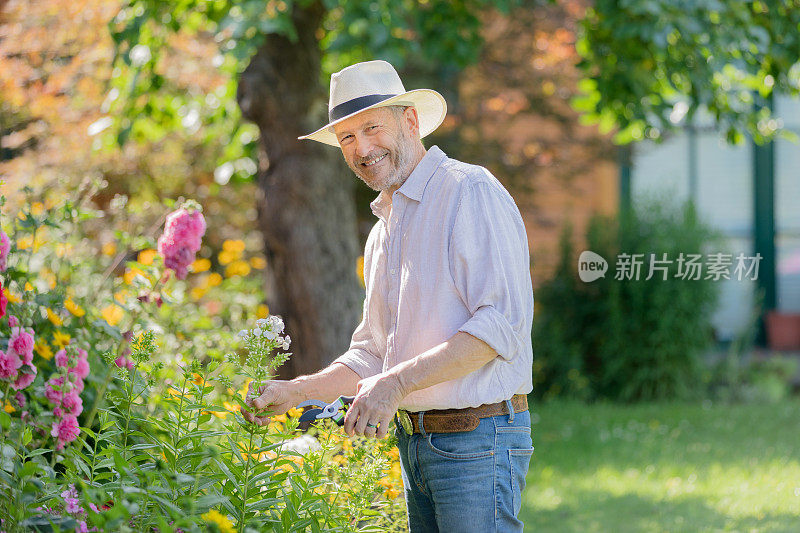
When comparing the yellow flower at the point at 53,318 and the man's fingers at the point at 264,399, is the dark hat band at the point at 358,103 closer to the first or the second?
the man's fingers at the point at 264,399

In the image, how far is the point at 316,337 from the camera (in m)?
5.72

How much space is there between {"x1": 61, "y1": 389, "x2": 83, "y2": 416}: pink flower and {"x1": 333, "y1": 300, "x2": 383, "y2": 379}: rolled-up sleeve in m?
0.69

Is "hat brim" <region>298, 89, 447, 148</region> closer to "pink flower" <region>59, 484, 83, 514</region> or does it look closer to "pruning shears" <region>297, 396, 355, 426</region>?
"pruning shears" <region>297, 396, 355, 426</region>

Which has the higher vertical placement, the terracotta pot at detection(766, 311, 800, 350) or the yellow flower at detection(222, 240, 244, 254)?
the yellow flower at detection(222, 240, 244, 254)

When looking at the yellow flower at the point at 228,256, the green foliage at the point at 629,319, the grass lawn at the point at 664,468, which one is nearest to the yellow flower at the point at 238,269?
the yellow flower at the point at 228,256

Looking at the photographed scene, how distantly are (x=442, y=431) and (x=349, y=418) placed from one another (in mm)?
316

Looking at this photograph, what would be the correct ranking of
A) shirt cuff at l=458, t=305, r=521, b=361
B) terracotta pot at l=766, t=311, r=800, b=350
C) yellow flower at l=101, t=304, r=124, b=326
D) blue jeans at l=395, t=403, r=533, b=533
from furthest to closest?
1. terracotta pot at l=766, t=311, r=800, b=350
2. yellow flower at l=101, t=304, r=124, b=326
3. blue jeans at l=395, t=403, r=533, b=533
4. shirt cuff at l=458, t=305, r=521, b=361

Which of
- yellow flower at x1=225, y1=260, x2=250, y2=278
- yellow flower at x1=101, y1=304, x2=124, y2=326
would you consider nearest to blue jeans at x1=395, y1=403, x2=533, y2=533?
yellow flower at x1=101, y1=304, x2=124, y2=326

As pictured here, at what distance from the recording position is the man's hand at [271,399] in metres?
2.35

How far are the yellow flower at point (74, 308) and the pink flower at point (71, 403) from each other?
85 centimetres

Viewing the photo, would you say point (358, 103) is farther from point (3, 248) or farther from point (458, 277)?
point (3, 248)

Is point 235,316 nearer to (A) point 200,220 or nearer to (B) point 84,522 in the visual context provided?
(A) point 200,220

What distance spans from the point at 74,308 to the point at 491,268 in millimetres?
1706

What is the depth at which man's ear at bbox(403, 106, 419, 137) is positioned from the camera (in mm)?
2523
